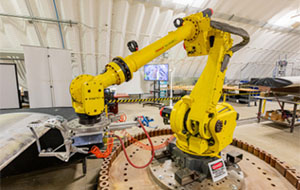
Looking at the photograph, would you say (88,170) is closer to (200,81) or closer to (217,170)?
(217,170)

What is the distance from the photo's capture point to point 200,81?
5.13 feet

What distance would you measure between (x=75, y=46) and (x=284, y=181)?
851cm

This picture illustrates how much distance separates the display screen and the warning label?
6720 mm

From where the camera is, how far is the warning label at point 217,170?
1.42 metres

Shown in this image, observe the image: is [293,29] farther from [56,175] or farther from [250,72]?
[56,175]

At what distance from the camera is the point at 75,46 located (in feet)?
23.2

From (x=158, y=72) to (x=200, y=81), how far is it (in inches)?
261

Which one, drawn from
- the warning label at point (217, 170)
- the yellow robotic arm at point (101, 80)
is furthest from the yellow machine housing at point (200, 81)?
the warning label at point (217, 170)

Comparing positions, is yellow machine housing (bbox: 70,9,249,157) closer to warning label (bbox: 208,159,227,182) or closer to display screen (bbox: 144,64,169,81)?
warning label (bbox: 208,159,227,182)

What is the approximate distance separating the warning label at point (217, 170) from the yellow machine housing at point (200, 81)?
11 cm

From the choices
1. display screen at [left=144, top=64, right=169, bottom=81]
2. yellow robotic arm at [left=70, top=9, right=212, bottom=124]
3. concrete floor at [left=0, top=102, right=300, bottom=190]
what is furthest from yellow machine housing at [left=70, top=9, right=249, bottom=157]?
display screen at [left=144, top=64, right=169, bottom=81]

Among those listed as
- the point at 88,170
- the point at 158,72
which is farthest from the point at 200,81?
the point at 158,72

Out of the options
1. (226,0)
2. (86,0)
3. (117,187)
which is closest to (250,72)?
(226,0)

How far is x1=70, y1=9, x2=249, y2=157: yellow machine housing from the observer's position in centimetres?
123
